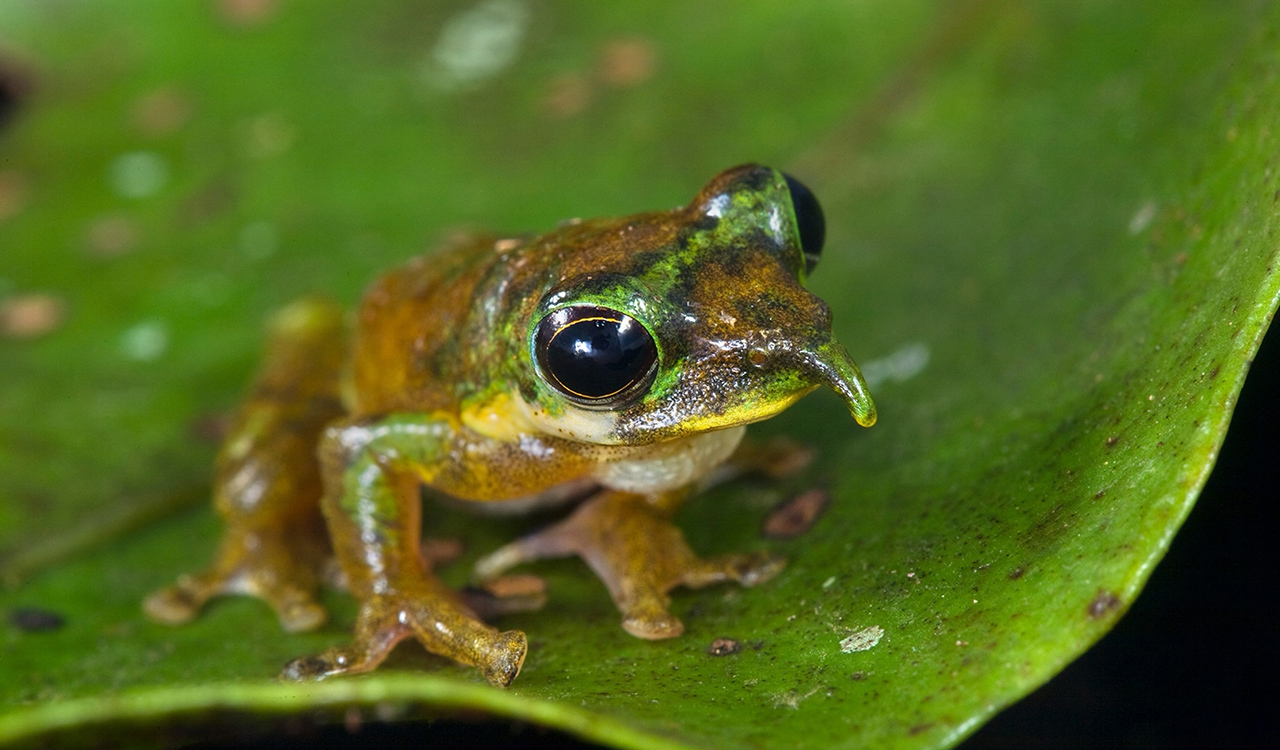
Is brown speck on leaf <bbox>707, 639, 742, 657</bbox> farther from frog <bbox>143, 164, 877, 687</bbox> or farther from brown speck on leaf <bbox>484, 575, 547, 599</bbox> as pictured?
brown speck on leaf <bbox>484, 575, 547, 599</bbox>

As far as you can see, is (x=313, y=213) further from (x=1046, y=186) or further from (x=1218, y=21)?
(x=1218, y=21)

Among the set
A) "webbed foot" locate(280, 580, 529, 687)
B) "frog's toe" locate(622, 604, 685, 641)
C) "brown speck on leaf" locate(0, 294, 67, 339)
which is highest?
"brown speck on leaf" locate(0, 294, 67, 339)

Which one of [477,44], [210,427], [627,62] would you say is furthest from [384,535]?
[477,44]

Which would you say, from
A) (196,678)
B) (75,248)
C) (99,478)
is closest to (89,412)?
(99,478)

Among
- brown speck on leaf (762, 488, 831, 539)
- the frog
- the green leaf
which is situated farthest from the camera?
brown speck on leaf (762, 488, 831, 539)

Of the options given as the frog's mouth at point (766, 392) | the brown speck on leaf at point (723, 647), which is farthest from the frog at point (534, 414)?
the brown speck on leaf at point (723, 647)

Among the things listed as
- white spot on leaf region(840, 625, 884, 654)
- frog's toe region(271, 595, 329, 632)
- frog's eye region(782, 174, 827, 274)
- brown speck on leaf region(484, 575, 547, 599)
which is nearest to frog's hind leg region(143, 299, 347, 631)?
frog's toe region(271, 595, 329, 632)
